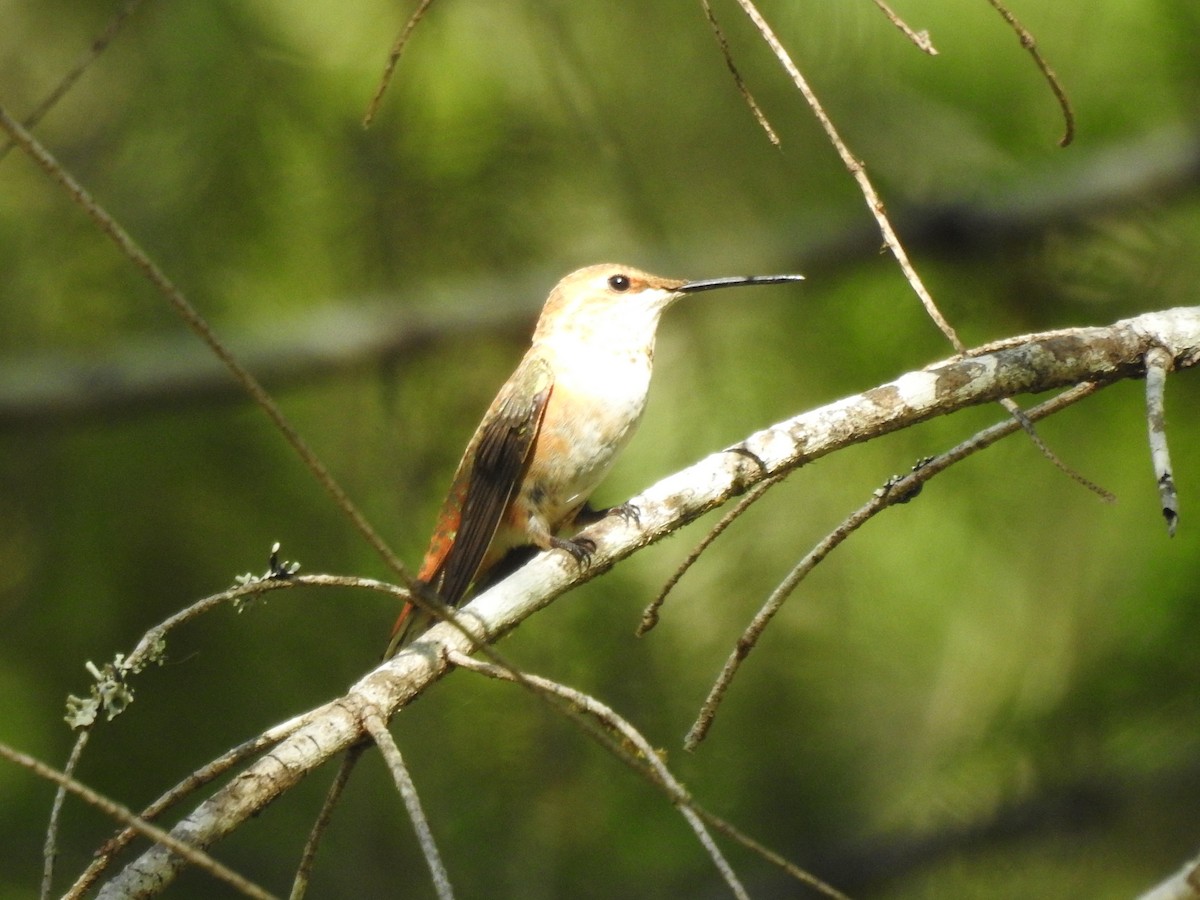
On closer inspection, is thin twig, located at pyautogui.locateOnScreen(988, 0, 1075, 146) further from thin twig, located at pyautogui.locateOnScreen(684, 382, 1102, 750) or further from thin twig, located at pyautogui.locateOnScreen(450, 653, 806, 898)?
thin twig, located at pyautogui.locateOnScreen(450, 653, 806, 898)

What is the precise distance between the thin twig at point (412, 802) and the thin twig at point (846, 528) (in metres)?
0.40

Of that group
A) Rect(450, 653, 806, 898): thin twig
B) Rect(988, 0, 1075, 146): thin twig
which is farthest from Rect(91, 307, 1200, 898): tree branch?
Rect(988, 0, 1075, 146): thin twig

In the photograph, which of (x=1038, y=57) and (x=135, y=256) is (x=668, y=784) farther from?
(x=1038, y=57)

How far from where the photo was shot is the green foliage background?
4258 millimetres

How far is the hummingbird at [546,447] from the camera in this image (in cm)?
367

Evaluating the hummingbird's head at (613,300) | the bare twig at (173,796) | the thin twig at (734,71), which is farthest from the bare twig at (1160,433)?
the hummingbird's head at (613,300)

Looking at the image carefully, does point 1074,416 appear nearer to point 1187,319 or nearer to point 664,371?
point 664,371

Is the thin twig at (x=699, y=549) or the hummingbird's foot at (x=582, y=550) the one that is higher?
the hummingbird's foot at (x=582, y=550)

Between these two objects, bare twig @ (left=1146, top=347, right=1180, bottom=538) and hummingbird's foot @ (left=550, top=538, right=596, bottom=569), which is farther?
hummingbird's foot @ (left=550, top=538, right=596, bottom=569)

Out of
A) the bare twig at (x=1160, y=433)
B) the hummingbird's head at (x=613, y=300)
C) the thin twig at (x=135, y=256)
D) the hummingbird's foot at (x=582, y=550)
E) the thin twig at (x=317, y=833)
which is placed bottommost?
the bare twig at (x=1160, y=433)

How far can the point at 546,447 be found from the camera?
3.77 meters

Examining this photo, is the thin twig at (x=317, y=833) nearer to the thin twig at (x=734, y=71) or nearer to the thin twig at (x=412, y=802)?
the thin twig at (x=412, y=802)

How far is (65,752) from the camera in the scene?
4.25 meters

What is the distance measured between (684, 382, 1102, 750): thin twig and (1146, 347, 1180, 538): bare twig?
0.33 ft
